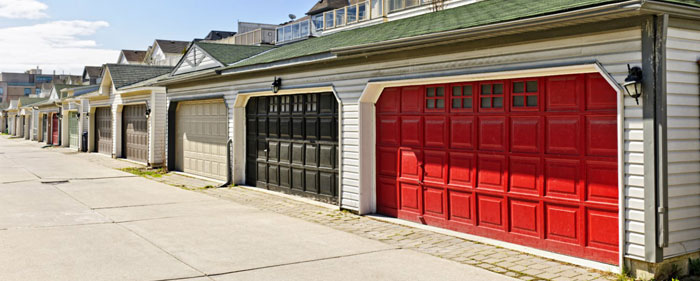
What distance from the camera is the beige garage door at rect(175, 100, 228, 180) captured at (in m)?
15.7

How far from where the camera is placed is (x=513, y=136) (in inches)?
300

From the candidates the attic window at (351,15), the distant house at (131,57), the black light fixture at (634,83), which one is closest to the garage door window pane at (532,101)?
the black light fixture at (634,83)

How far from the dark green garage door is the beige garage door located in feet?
4.96

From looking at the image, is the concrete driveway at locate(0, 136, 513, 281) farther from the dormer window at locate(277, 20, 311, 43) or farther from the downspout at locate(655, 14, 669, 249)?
the dormer window at locate(277, 20, 311, 43)

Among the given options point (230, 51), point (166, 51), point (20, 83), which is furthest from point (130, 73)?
point (20, 83)

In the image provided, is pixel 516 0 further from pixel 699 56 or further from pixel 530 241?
pixel 530 241

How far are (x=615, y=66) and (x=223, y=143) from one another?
11408 mm

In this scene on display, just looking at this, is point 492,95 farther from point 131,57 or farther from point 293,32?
point 131,57

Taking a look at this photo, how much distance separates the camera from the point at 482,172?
317 inches

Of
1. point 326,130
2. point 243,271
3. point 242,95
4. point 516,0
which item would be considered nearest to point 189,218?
point 326,130

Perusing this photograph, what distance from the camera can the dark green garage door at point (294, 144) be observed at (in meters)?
11.4

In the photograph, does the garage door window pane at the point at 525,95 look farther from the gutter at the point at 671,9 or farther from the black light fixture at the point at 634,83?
the gutter at the point at 671,9

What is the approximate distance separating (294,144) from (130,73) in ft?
54.5

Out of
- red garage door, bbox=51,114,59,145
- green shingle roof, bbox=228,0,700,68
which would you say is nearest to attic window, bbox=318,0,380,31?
green shingle roof, bbox=228,0,700,68
